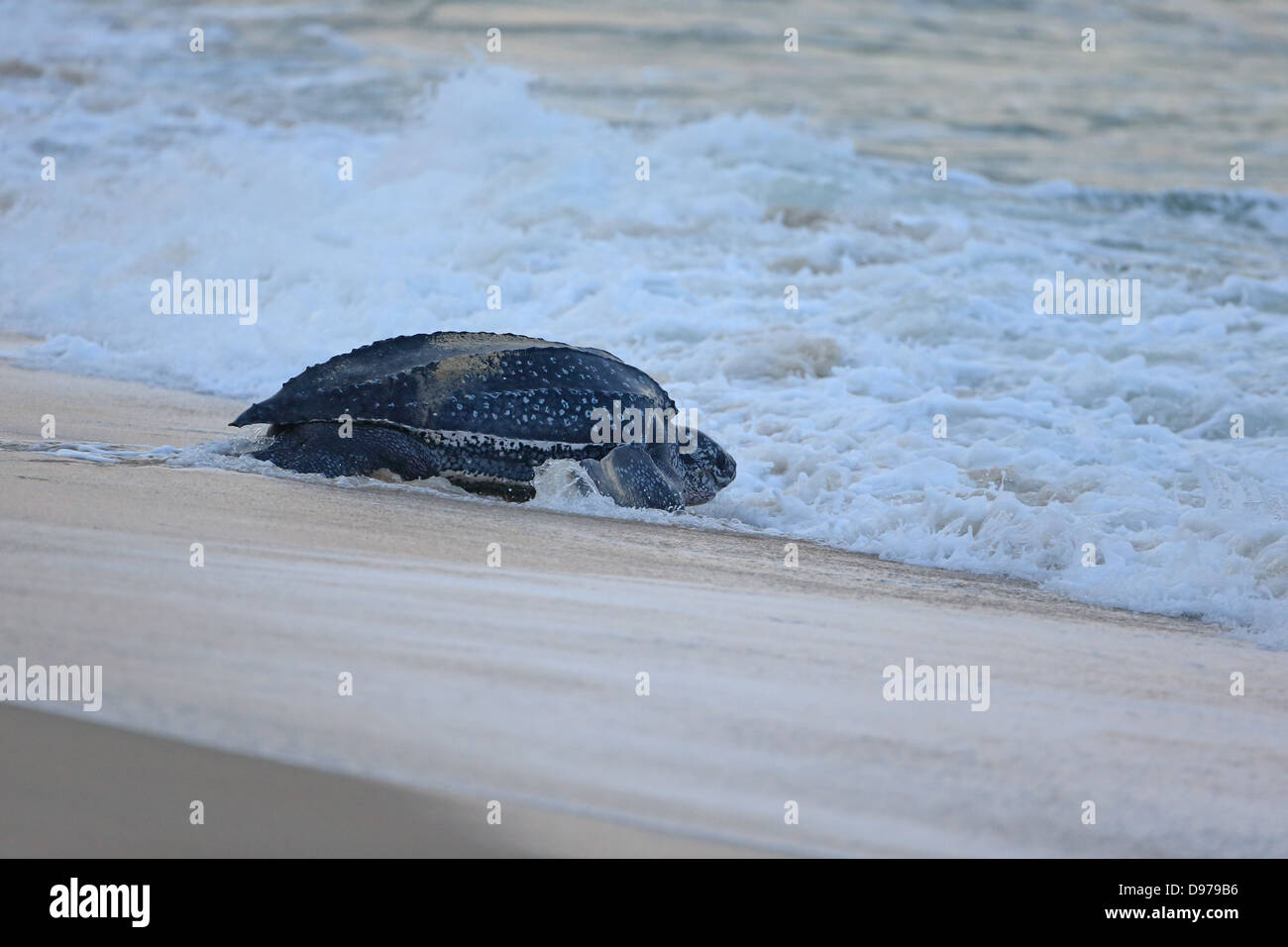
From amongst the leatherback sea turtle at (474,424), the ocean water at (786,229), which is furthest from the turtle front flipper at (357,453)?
the ocean water at (786,229)

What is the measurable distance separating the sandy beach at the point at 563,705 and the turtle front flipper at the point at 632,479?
83cm

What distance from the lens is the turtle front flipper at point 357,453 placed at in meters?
5.57

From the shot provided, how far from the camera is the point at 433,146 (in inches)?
619

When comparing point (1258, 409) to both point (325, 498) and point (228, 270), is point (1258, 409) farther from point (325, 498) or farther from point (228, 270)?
point (228, 270)

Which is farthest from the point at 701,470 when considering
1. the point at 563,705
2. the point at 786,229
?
the point at 786,229

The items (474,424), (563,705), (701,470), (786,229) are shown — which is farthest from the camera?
(786,229)

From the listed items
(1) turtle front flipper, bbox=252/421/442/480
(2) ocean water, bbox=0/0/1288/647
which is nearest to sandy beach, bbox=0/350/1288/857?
(1) turtle front flipper, bbox=252/421/442/480

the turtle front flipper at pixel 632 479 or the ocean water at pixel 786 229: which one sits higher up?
the ocean water at pixel 786 229

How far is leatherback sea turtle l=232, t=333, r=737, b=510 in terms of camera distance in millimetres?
5551

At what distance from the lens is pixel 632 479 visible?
558 centimetres

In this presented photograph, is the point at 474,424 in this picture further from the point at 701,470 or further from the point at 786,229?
the point at 786,229

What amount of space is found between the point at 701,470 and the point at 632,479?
1.57ft

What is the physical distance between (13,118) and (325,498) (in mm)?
18172

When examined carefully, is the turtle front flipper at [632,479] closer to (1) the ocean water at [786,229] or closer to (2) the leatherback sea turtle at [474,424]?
(2) the leatherback sea turtle at [474,424]
